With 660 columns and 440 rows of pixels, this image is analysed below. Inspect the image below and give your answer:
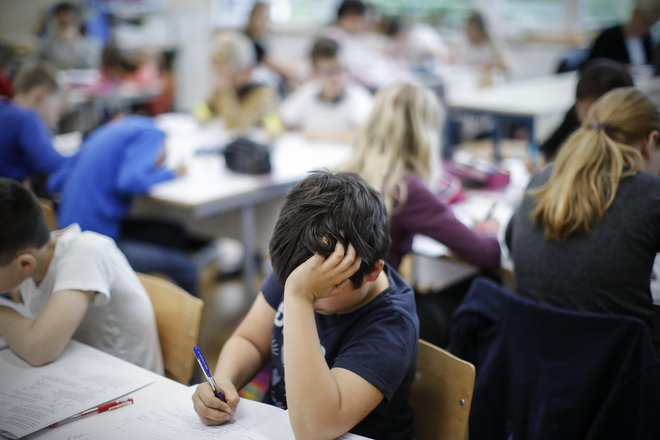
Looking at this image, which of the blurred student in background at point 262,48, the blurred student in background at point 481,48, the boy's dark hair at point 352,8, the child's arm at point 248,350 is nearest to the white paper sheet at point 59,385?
the child's arm at point 248,350

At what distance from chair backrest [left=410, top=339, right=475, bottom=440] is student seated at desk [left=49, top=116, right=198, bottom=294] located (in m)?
1.66

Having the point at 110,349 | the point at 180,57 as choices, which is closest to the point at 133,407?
the point at 110,349

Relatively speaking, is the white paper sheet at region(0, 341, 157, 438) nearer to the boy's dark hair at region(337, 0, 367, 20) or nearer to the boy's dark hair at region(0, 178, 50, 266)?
the boy's dark hair at region(0, 178, 50, 266)

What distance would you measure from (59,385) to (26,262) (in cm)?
33

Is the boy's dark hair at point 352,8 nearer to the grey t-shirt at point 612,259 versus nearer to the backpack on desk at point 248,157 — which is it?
the backpack on desk at point 248,157

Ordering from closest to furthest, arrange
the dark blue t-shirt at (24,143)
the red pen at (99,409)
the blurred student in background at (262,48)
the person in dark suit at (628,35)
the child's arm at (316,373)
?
the child's arm at (316,373) < the red pen at (99,409) < the dark blue t-shirt at (24,143) < the person in dark suit at (628,35) < the blurred student in background at (262,48)

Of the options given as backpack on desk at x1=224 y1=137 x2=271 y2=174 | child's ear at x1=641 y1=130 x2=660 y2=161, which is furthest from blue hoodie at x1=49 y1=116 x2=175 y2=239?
child's ear at x1=641 y1=130 x2=660 y2=161

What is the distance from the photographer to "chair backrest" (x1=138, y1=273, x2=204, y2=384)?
1695mm

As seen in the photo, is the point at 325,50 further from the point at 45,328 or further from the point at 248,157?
the point at 45,328

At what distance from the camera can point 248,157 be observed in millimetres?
3137

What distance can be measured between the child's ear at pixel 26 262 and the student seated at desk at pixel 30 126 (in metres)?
1.61

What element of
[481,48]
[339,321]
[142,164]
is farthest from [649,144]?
[481,48]

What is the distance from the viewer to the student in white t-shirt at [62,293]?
4.96 feet

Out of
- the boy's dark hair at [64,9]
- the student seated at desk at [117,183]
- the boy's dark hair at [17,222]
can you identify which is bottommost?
the student seated at desk at [117,183]
